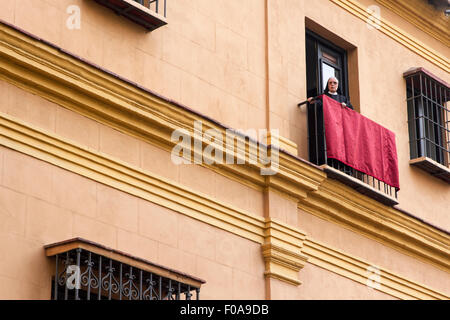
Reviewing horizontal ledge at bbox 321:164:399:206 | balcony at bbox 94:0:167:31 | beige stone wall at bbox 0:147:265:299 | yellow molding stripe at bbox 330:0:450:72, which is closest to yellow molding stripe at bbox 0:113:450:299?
beige stone wall at bbox 0:147:265:299

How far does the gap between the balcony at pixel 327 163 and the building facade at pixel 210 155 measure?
0.03m

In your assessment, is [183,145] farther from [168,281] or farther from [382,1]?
[382,1]

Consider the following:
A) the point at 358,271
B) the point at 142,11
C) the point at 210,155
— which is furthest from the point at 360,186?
the point at 142,11

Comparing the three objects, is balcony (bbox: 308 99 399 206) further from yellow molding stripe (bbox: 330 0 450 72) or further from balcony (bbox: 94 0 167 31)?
balcony (bbox: 94 0 167 31)

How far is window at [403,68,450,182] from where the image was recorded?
56.9 ft

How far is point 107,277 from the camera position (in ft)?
39.0

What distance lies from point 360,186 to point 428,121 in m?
2.75

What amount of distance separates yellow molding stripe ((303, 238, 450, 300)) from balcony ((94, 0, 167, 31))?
3479mm

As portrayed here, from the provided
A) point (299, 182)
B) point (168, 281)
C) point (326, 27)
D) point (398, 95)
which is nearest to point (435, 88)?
point (398, 95)

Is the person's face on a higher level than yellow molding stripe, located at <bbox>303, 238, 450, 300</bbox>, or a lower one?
higher

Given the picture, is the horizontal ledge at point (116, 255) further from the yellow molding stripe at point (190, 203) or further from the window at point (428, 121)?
the window at point (428, 121)

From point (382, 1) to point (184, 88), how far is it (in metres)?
4.95

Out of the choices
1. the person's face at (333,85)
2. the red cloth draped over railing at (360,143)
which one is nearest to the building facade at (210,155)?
the red cloth draped over railing at (360,143)
